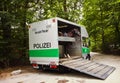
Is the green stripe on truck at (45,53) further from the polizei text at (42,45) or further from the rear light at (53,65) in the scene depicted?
the rear light at (53,65)

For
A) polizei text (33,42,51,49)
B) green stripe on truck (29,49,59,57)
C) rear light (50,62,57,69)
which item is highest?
polizei text (33,42,51,49)

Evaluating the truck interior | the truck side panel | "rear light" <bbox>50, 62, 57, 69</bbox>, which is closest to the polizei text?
the truck side panel

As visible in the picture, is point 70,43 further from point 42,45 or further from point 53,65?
point 53,65

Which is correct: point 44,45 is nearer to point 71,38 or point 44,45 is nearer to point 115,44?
point 71,38

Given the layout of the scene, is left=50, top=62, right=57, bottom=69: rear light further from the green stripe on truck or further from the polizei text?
the polizei text

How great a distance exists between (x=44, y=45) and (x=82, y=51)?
3.56m

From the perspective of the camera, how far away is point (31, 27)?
10273mm

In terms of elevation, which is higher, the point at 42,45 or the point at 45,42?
the point at 45,42

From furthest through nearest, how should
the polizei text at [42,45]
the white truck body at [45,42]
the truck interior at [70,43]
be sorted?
the truck interior at [70,43]
the polizei text at [42,45]
the white truck body at [45,42]

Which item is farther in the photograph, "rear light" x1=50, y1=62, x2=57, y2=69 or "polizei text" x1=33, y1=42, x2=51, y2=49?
"polizei text" x1=33, y1=42, x2=51, y2=49

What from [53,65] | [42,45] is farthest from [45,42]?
[53,65]

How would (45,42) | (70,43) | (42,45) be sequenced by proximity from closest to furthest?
(45,42)
(42,45)
(70,43)

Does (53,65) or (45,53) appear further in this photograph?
(45,53)

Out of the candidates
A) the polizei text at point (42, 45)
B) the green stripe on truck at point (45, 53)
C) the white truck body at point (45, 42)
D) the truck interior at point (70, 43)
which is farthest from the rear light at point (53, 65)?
the truck interior at point (70, 43)
